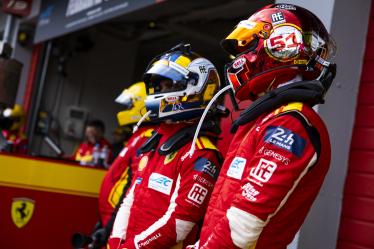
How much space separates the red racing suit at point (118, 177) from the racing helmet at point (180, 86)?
1.10 m

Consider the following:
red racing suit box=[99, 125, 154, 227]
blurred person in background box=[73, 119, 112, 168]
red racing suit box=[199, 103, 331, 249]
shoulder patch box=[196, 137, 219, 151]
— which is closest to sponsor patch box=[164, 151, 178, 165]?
shoulder patch box=[196, 137, 219, 151]

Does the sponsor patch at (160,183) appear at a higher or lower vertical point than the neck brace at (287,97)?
lower

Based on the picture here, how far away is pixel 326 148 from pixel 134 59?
29.7 ft

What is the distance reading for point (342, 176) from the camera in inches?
142

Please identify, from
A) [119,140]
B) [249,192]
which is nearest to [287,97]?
[249,192]

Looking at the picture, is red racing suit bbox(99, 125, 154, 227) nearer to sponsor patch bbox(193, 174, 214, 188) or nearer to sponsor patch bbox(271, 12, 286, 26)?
sponsor patch bbox(193, 174, 214, 188)

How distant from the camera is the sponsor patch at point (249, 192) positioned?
220 cm

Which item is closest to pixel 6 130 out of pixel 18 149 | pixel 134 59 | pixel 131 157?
Answer: pixel 18 149

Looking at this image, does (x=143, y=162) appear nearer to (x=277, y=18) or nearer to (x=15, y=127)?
(x=277, y=18)

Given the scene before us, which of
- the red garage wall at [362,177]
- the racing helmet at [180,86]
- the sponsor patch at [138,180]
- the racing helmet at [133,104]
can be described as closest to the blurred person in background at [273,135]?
the racing helmet at [180,86]

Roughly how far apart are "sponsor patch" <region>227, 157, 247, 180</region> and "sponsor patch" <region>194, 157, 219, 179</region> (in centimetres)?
45

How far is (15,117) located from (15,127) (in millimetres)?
156

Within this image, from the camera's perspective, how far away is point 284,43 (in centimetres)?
254

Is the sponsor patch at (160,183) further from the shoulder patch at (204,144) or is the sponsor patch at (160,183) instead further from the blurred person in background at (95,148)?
the blurred person in background at (95,148)
